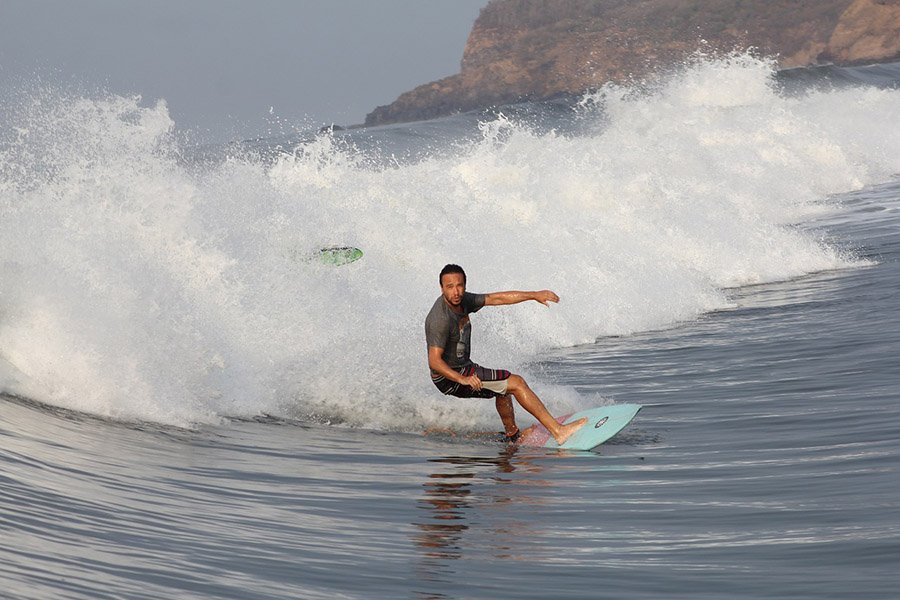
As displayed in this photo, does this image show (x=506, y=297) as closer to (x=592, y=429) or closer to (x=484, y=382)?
(x=484, y=382)

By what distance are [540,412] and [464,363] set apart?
73cm

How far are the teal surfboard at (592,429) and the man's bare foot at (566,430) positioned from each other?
3 cm

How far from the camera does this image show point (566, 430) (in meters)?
9.67

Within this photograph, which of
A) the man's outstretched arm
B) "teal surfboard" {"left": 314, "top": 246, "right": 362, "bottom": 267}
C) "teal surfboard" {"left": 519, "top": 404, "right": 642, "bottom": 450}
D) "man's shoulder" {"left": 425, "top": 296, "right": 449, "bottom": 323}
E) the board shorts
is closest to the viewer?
the man's outstretched arm

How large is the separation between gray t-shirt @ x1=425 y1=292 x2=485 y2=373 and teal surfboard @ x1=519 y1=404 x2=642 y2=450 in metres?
0.80

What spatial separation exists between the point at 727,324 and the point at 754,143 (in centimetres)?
2043

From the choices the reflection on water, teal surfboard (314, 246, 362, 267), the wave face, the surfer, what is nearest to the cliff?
the wave face

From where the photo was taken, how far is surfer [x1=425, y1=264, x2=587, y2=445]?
9.64m

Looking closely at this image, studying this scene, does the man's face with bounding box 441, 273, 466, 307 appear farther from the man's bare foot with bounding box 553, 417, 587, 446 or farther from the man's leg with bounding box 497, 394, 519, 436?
the man's bare foot with bounding box 553, 417, 587, 446

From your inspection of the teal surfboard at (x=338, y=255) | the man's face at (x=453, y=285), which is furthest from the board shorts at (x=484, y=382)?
the teal surfboard at (x=338, y=255)

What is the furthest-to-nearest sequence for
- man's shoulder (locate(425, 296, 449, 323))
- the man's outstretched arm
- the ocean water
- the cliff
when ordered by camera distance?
the cliff → man's shoulder (locate(425, 296, 449, 323)) → the man's outstretched arm → the ocean water

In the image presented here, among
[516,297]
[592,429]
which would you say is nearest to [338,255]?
[516,297]

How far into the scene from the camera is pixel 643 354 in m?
14.2

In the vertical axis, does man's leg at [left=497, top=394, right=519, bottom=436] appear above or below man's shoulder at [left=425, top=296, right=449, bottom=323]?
below
